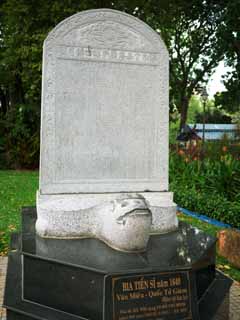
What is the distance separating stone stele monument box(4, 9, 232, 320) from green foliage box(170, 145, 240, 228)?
383 centimetres

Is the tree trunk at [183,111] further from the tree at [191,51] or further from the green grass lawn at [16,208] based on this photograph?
the green grass lawn at [16,208]

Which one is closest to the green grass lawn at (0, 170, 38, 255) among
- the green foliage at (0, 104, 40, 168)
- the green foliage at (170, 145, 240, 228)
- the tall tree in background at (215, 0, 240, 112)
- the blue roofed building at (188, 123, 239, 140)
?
the green foliage at (0, 104, 40, 168)

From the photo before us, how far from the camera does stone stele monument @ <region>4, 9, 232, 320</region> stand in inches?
110

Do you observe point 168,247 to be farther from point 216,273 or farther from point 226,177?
point 226,177

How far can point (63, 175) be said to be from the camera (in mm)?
3662

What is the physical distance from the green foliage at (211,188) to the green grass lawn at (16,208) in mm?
363

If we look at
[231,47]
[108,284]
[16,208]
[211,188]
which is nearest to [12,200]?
[16,208]

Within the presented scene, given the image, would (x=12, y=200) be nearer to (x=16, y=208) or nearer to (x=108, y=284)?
(x=16, y=208)

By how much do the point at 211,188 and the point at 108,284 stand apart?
6347 mm

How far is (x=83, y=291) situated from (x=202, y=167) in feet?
24.3

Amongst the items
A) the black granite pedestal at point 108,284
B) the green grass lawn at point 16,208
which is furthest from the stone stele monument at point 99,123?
the green grass lawn at point 16,208

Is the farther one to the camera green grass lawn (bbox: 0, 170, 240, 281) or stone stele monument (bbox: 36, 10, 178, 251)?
green grass lawn (bbox: 0, 170, 240, 281)

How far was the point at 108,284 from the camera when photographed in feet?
8.63

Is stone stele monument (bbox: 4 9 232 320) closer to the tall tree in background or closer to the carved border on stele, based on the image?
the carved border on stele
